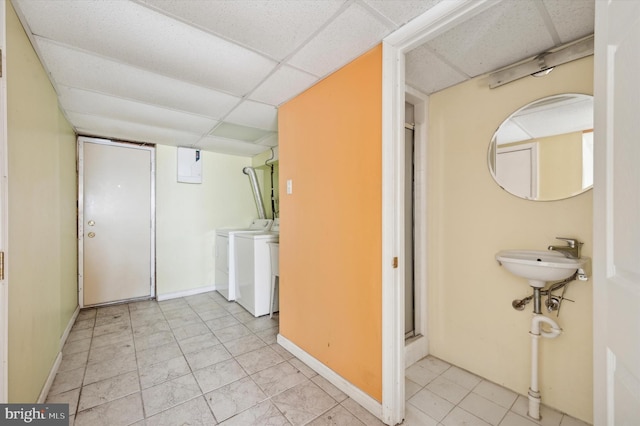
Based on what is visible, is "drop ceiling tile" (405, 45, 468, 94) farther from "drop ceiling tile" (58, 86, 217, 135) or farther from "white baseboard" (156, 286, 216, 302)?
"white baseboard" (156, 286, 216, 302)

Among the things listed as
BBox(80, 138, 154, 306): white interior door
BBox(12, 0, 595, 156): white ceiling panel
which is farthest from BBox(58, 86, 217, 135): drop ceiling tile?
BBox(80, 138, 154, 306): white interior door

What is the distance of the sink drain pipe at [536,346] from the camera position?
1.54 meters

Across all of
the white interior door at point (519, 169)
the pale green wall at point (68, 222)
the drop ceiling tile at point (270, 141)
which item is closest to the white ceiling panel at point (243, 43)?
the pale green wall at point (68, 222)

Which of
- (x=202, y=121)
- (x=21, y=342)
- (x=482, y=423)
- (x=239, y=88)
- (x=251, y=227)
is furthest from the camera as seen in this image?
(x=251, y=227)

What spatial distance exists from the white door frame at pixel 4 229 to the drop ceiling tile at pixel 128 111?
1193mm

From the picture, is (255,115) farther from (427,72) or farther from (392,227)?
(392,227)

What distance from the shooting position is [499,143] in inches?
72.6

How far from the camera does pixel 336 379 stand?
1818mm

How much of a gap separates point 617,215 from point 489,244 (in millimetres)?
1385

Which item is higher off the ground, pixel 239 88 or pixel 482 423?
pixel 239 88

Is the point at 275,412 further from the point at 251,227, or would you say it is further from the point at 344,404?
the point at 251,227

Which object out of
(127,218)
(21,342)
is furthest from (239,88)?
(127,218)

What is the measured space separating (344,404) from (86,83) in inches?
116

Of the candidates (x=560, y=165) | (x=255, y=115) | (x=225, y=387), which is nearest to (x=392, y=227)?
(x=560, y=165)
